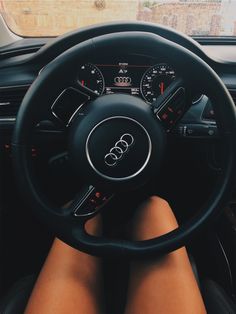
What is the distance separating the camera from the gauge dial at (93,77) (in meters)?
1.36

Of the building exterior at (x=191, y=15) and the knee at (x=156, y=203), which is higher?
the building exterior at (x=191, y=15)

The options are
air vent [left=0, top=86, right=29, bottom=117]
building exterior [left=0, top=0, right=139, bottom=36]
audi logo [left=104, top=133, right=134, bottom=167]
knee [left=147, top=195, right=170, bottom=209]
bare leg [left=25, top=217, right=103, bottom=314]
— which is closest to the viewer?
bare leg [left=25, top=217, right=103, bottom=314]

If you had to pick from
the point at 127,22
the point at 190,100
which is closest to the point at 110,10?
the point at 127,22

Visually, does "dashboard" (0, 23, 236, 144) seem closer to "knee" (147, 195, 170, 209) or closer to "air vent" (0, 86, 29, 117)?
"air vent" (0, 86, 29, 117)

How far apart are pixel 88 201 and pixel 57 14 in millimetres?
1102

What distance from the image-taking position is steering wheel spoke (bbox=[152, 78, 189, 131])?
1.08 meters

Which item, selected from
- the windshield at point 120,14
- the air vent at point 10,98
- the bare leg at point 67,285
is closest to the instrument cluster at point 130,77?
the air vent at point 10,98

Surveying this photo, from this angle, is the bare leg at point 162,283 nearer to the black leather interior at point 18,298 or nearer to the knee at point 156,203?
the knee at point 156,203

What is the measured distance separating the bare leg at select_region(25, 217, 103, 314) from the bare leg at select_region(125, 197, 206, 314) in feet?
0.30

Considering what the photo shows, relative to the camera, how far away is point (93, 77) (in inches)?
53.9

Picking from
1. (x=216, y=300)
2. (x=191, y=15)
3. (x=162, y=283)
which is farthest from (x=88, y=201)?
(x=191, y=15)

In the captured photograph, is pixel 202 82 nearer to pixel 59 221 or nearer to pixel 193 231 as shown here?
pixel 193 231

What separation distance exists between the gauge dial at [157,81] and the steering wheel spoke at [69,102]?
1.09 ft

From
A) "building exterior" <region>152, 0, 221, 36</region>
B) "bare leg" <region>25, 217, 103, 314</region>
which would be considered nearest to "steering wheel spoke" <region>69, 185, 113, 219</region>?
"bare leg" <region>25, 217, 103, 314</region>
